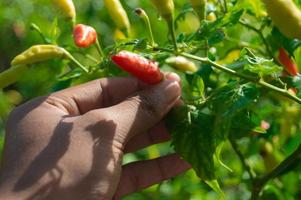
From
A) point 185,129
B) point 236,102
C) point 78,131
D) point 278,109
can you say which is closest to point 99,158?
point 78,131

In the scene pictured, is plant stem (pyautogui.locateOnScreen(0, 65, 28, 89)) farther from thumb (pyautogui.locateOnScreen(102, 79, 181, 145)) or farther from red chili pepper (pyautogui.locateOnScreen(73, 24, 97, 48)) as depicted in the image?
thumb (pyautogui.locateOnScreen(102, 79, 181, 145))

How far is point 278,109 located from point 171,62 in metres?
0.39

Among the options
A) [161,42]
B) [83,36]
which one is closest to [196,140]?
[83,36]

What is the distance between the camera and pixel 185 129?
5.23ft

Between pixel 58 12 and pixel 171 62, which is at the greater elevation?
pixel 58 12

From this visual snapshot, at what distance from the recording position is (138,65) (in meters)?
1.62

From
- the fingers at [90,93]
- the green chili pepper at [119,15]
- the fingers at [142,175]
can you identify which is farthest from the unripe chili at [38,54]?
the fingers at [142,175]

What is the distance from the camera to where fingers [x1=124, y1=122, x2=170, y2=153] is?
2.02 m

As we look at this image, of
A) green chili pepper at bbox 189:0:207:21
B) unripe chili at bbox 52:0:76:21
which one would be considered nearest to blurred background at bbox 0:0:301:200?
unripe chili at bbox 52:0:76:21

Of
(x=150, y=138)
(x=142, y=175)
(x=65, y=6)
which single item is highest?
(x=65, y=6)

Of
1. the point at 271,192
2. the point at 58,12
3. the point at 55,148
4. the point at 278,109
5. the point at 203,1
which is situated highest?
the point at 203,1

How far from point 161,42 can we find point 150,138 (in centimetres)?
68

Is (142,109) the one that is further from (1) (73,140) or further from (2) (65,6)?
(2) (65,6)

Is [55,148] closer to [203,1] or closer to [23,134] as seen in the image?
[23,134]
